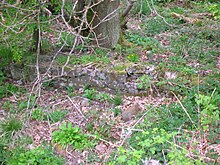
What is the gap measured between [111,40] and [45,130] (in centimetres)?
263

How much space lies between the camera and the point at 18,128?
15.5 feet

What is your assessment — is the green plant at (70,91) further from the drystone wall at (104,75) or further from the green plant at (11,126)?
the green plant at (11,126)

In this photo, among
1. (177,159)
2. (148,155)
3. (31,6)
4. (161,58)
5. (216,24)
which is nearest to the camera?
(177,159)

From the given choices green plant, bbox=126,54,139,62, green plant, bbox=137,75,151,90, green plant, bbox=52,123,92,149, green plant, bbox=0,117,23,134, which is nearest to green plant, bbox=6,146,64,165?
green plant, bbox=52,123,92,149

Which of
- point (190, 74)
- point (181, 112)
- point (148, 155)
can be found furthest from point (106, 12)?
point (148, 155)

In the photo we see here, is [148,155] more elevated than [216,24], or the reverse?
[216,24]

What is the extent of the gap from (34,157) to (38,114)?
107 cm

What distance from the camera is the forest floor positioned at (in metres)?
4.09

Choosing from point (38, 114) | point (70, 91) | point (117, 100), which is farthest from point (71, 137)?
point (70, 91)

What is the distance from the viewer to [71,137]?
461 cm

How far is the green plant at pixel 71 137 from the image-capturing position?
4.54 metres

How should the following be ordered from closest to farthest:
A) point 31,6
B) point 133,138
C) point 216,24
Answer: point 133,138 → point 31,6 → point 216,24

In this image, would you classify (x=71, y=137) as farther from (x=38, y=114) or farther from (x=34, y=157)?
(x=38, y=114)

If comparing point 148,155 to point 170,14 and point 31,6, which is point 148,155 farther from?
point 170,14
